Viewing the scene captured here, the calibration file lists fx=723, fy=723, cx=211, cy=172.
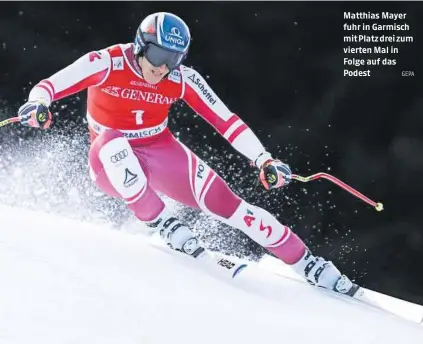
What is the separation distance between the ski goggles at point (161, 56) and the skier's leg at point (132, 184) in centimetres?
48

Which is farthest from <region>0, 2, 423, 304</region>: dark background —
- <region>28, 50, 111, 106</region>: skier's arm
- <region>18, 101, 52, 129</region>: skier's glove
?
<region>18, 101, 52, 129</region>: skier's glove

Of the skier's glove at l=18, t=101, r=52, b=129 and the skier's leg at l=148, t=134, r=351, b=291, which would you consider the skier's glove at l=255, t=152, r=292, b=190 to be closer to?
the skier's leg at l=148, t=134, r=351, b=291

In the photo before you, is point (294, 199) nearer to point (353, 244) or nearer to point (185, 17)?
point (353, 244)

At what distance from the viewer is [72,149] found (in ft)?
20.6

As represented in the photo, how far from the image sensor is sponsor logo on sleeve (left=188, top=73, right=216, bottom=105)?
456cm

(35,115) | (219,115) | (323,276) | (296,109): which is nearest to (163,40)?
(219,115)

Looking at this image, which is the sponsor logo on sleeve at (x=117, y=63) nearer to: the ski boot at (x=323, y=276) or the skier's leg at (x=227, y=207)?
the skier's leg at (x=227, y=207)

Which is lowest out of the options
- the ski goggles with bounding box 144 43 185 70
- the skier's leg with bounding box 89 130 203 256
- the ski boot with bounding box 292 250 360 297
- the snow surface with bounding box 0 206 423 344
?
the ski boot with bounding box 292 250 360 297

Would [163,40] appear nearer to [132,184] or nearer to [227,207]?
[132,184]

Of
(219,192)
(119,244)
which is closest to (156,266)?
(119,244)

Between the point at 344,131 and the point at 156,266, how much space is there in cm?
302

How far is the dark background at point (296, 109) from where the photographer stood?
21.0 feet

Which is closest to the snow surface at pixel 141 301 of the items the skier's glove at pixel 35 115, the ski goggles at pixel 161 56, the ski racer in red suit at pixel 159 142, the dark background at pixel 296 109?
the ski racer in red suit at pixel 159 142

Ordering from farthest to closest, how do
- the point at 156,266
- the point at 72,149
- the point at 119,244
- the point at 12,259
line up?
the point at 72,149, the point at 119,244, the point at 156,266, the point at 12,259
